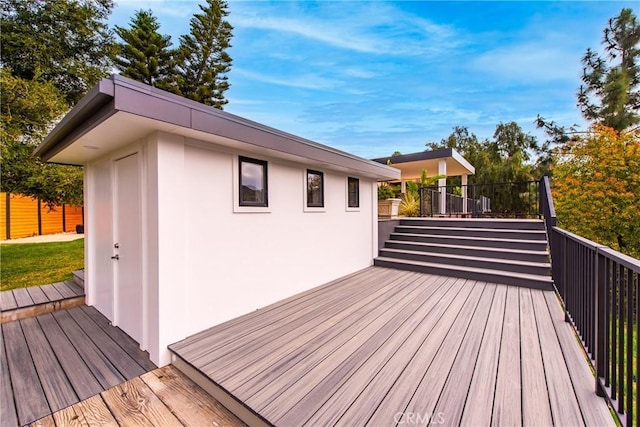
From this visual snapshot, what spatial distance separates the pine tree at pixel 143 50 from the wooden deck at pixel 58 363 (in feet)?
40.5

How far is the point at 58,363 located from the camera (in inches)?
102

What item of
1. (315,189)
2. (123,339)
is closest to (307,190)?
(315,189)

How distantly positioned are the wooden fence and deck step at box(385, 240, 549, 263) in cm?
1161

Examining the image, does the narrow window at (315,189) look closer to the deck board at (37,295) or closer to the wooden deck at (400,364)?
the wooden deck at (400,364)

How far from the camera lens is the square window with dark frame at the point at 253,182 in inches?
139

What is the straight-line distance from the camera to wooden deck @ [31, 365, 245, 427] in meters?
1.88

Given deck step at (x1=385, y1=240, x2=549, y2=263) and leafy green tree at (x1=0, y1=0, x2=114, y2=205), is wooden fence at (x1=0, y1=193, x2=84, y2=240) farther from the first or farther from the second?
deck step at (x1=385, y1=240, x2=549, y2=263)

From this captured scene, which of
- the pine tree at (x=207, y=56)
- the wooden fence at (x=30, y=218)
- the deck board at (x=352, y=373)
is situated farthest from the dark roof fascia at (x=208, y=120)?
the pine tree at (x=207, y=56)

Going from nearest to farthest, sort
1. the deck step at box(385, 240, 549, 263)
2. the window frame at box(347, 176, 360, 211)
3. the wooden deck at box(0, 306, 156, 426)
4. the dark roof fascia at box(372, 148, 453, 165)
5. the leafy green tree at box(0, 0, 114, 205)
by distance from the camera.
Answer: the wooden deck at box(0, 306, 156, 426) < the deck step at box(385, 240, 549, 263) < the window frame at box(347, 176, 360, 211) < the leafy green tree at box(0, 0, 114, 205) < the dark roof fascia at box(372, 148, 453, 165)

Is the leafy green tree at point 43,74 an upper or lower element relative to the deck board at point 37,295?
upper

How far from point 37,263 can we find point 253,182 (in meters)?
7.26

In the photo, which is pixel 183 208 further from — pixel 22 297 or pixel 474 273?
pixel 474 273

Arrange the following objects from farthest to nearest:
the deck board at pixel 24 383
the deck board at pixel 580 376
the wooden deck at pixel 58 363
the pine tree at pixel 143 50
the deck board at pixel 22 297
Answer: the pine tree at pixel 143 50 → the deck board at pixel 22 297 → the wooden deck at pixel 58 363 → the deck board at pixel 24 383 → the deck board at pixel 580 376

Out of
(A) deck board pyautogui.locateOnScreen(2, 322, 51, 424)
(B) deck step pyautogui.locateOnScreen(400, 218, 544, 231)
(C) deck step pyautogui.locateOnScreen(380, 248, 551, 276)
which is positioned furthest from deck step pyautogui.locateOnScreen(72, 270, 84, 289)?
(B) deck step pyautogui.locateOnScreen(400, 218, 544, 231)
